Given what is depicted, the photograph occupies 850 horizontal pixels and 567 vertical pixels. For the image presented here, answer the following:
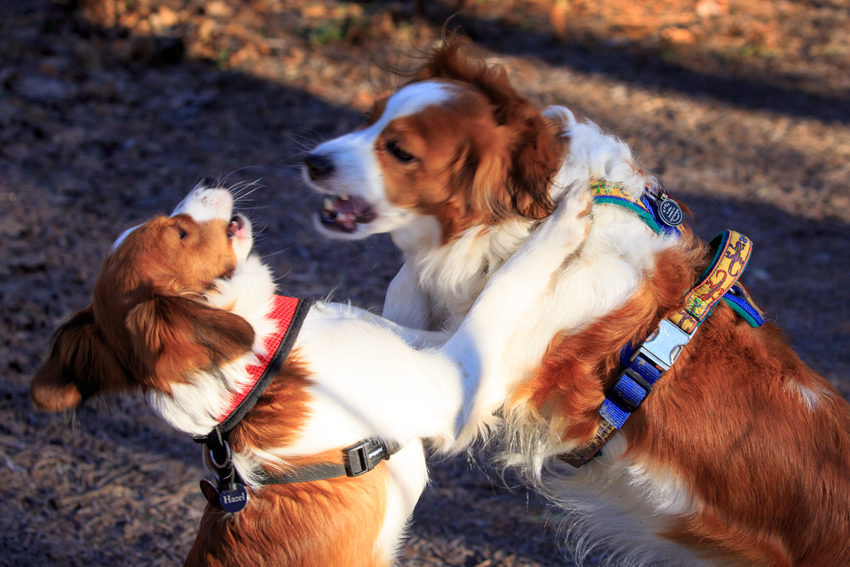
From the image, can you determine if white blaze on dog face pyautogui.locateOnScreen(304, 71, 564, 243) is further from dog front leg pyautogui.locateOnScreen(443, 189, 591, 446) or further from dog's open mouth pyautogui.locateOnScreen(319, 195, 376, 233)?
dog front leg pyautogui.locateOnScreen(443, 189, 591, 446)

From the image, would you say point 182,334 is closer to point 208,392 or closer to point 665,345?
point 208,392

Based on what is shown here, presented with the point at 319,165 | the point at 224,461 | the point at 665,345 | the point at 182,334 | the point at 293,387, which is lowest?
the point at 224,461

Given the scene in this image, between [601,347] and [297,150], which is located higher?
[601,347]

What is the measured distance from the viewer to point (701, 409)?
2043mm

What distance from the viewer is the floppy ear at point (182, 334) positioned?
1.78m

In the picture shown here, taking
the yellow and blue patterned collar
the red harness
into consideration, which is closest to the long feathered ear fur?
the yellow and blue patterned collar

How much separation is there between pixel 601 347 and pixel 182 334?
1.30m

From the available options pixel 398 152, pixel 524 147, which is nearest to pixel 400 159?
pixel 398 152

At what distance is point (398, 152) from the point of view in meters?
2.26

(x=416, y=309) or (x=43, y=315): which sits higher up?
(x=416, y=309)

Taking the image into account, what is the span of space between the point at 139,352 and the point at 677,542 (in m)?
1.90

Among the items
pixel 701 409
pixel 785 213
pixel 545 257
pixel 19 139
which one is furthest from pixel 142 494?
pixel 785 213

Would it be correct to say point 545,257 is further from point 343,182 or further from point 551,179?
point 343,182

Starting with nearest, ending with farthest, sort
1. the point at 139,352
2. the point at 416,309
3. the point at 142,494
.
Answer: the point at 139,352 < the point at 416,309 < the point at 142,494
